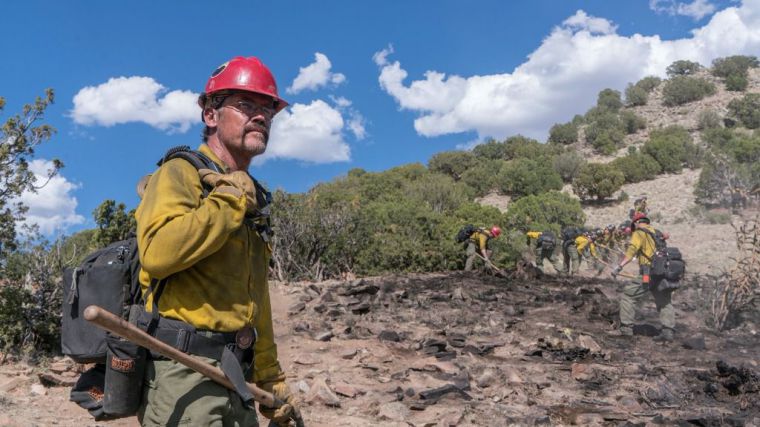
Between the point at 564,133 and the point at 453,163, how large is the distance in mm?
10777

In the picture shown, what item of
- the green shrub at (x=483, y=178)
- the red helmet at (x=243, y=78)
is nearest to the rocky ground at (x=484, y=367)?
the red helmet at (x=243, y=78)

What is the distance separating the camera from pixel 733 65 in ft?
172

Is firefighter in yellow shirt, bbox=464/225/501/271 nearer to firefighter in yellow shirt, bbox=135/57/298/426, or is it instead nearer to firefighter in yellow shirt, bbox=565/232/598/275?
firefighter in yellow shirt, bbox=565/232/598/275

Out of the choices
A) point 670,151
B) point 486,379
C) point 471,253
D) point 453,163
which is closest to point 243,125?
point 486,379

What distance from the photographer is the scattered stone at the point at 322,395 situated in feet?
17.8

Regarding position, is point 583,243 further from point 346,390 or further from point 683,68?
point 683,68

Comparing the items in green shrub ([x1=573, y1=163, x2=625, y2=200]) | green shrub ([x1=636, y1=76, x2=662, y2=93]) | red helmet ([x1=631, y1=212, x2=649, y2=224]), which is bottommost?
red helmet ([x1=631, y1=212, x2=649, y2=224])

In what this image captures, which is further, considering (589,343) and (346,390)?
(589,343)

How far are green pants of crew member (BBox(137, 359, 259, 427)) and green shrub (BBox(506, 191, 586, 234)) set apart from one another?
1928 cm

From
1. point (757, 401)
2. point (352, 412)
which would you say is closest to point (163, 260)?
point (352, 412)

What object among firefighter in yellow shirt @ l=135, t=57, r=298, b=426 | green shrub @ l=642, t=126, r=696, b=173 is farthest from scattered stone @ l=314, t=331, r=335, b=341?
green shrub @ l=642, t=126, r=696, b=173

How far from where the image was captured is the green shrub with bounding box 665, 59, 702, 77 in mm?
56812

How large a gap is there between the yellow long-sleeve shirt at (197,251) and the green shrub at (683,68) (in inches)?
2470

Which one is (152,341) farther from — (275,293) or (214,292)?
(275,293)
